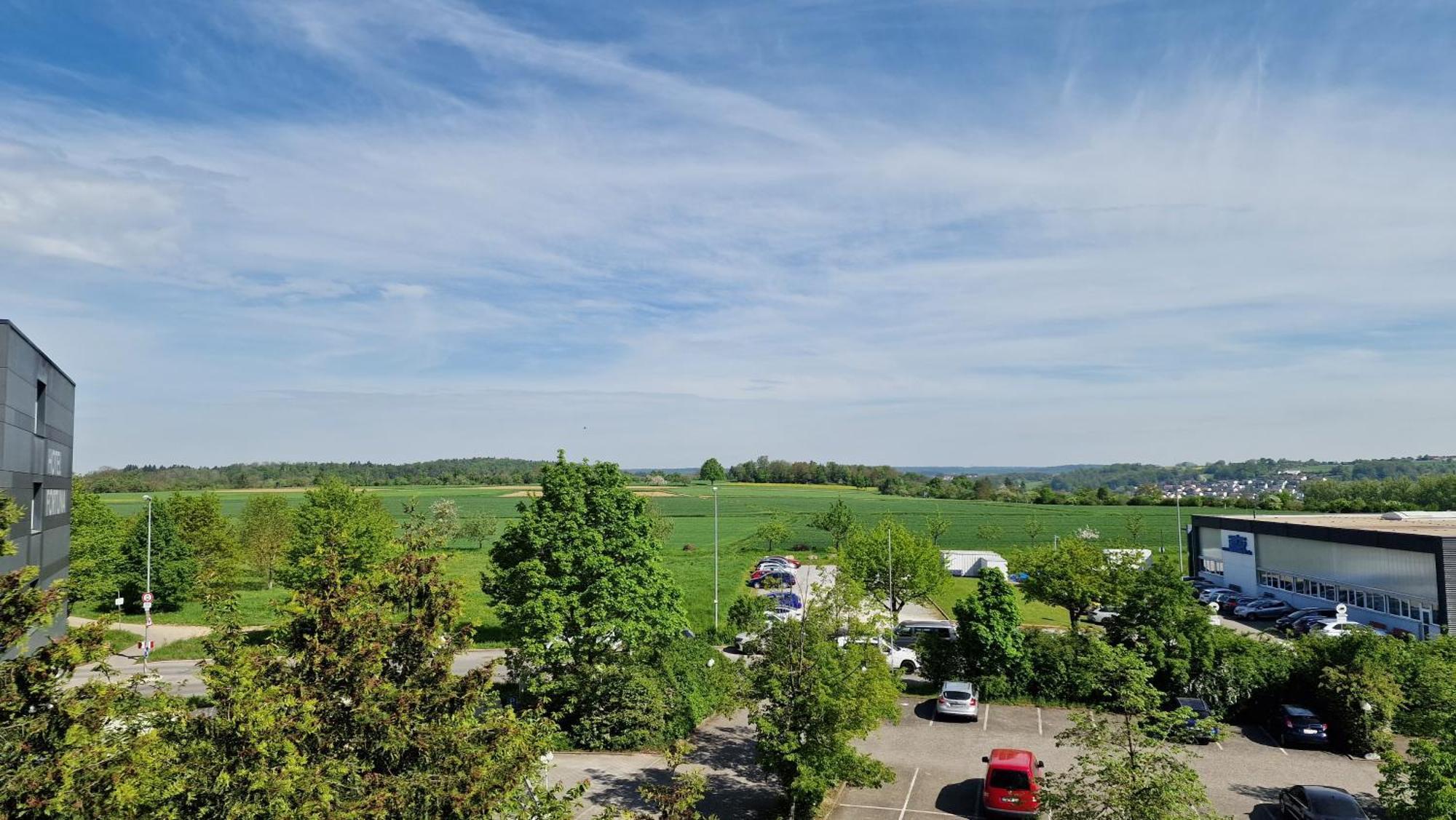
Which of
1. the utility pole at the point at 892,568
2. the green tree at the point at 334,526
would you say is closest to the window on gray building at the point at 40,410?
the green tree at the point at 334,526

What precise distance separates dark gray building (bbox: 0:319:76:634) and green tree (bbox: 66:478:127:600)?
17.9 m

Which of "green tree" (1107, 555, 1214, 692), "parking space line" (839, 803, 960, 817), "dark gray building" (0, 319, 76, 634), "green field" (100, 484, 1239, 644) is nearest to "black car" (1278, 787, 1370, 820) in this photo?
"parking space line" (839, 803, 960, 817)

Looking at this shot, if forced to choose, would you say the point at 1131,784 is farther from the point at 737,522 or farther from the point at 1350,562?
the point at 737,522

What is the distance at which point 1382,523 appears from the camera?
53625 mm

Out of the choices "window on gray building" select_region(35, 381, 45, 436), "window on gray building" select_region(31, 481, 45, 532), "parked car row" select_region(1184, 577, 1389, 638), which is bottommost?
"parked car row" select_region(1184, 577, 1389, 638)

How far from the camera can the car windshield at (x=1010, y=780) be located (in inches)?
869

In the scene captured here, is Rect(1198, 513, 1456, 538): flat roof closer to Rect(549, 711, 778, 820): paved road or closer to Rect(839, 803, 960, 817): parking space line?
Result: Rect(839, 803, 960, 817): parking space line

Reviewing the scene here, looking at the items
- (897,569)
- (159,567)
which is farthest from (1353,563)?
(159,567)

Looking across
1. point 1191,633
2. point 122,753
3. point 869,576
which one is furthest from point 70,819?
point 869,576

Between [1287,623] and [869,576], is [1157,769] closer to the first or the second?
[869,576]

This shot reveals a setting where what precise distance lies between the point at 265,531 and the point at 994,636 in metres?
65.3

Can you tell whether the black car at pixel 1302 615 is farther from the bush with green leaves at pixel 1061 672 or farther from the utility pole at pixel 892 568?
the utility pole at pixel 892 568

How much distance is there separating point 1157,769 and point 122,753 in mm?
14640

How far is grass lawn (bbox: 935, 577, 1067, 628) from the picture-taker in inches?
1996
